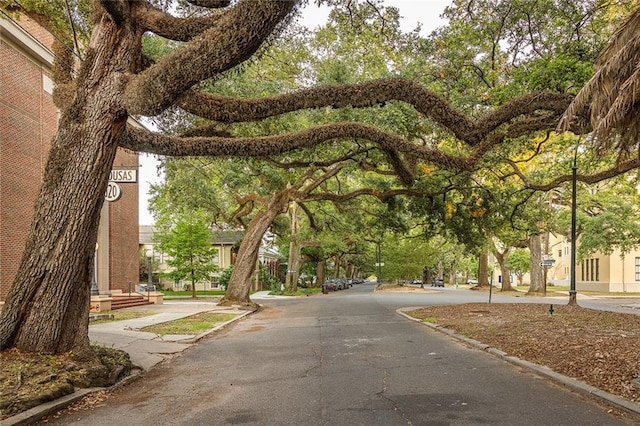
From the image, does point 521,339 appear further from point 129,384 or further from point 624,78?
point 129,384

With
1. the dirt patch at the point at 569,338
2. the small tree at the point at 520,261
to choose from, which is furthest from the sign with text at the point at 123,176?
the small tree at the point at 520,261

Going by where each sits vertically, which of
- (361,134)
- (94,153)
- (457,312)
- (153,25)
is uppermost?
(153,25)

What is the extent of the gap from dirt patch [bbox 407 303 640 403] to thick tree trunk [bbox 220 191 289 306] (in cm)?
1042

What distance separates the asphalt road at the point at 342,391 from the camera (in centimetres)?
591

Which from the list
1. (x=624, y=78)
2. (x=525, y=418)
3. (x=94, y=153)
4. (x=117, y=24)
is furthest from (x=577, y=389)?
(x=117, y=24)

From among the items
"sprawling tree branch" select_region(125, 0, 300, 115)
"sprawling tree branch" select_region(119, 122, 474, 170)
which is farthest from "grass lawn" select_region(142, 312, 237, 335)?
"sprawling tree branch" select_region(125, 0, 300, 115)

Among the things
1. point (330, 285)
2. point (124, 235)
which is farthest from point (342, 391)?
point (330, 285)

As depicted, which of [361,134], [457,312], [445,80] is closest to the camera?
[361,134]

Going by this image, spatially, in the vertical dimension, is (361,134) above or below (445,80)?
below

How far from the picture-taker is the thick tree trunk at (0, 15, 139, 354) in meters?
7.67

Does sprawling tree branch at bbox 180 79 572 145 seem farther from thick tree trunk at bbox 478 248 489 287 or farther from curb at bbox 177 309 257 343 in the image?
thick tree trunk at bbox 478 248 489 287

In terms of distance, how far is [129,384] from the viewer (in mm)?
8039

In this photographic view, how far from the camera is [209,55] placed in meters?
6.84

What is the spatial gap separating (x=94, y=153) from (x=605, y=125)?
7.61 metres
